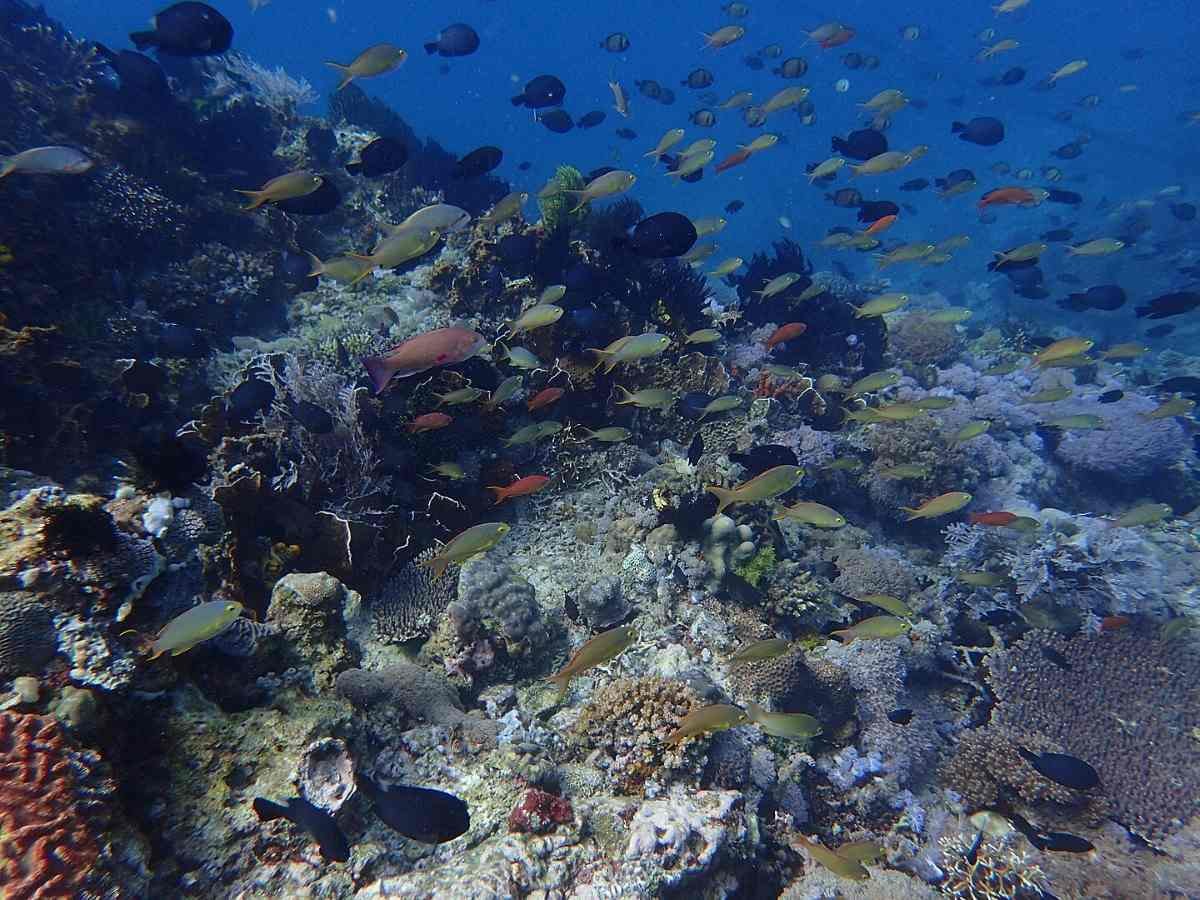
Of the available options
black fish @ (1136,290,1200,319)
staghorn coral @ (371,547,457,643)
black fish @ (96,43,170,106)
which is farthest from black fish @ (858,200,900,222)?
black fish @ (96,43,170,106)

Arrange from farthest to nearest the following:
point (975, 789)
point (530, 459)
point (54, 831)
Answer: point (530, 459), point (975, 789), point (54, 831)

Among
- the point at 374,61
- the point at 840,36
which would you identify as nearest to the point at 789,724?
the point at 374,61

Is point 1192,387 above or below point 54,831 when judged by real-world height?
below

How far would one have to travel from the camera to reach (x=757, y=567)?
574cm

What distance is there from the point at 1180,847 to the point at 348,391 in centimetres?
826

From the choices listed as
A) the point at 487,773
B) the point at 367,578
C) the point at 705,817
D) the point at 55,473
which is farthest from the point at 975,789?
the point at 55,473

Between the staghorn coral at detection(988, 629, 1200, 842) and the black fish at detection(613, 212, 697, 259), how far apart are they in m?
5.37

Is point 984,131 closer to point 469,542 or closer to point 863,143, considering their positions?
point 863,143

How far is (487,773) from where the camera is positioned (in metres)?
3.72

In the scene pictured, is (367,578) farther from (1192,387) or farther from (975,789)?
(1192,387)

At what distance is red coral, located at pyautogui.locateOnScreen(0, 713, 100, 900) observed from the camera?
6.82 ft

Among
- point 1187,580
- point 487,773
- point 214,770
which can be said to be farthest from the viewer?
point 1187,580

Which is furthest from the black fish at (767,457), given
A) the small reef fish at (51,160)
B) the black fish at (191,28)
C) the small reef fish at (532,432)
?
the small reef fish at (51,160)

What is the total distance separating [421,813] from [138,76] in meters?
11.8
